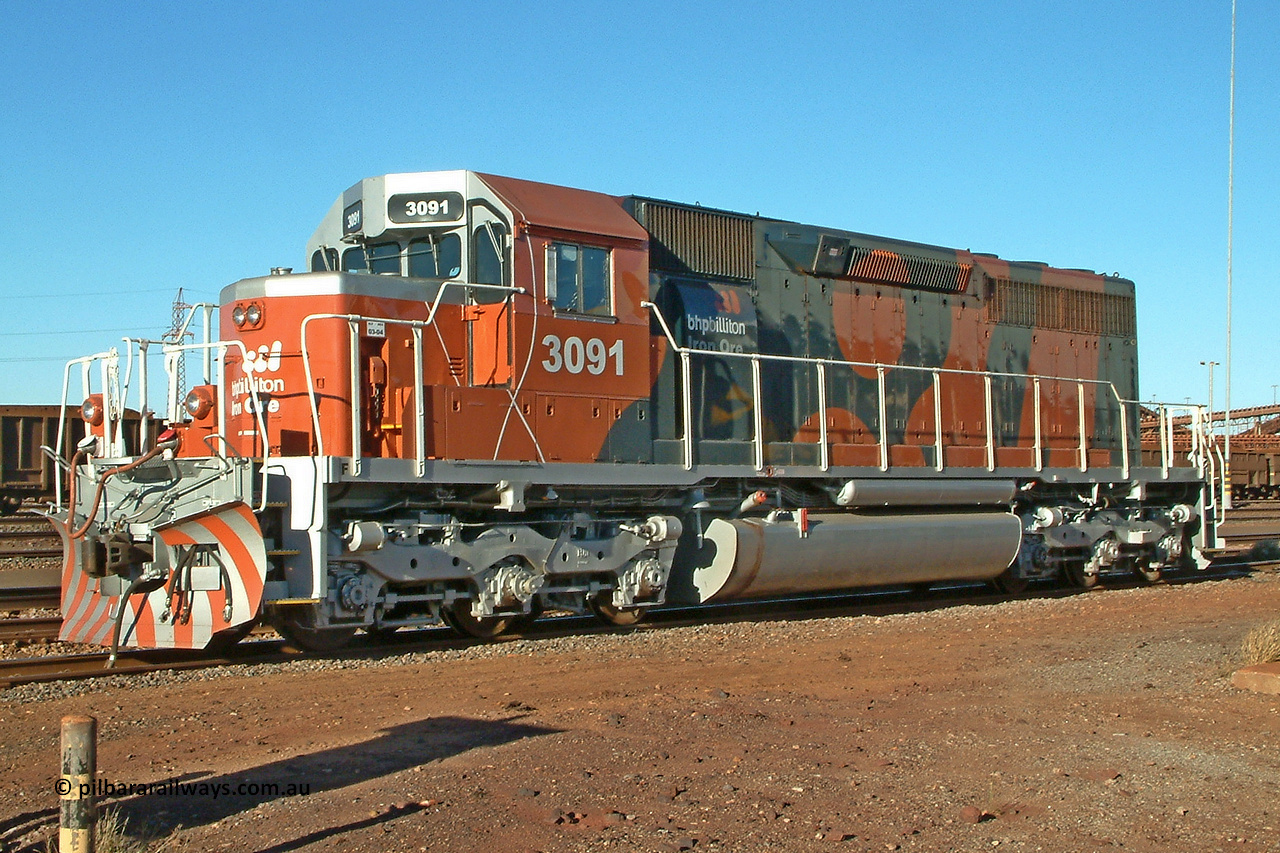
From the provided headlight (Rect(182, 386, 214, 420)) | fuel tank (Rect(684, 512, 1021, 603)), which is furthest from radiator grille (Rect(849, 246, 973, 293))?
headlight (Rect(182, 386, 214, 420))

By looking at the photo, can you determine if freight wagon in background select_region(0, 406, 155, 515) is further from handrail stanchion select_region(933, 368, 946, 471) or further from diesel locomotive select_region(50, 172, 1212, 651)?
handrail stanchion select_region(933, 368, 946, 471)

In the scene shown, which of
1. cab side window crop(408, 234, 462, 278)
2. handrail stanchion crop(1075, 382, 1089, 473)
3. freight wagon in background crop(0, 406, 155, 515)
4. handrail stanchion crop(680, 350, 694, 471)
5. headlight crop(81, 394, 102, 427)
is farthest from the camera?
freight wagon in background crop(0, 406, 155, 515)

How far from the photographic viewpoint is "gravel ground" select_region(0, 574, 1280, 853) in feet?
15.3

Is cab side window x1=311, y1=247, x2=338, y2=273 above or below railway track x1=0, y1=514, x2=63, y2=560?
above

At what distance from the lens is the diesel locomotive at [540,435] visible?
8.66 meters

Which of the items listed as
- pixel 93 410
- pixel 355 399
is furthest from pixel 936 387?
pixel 93 410

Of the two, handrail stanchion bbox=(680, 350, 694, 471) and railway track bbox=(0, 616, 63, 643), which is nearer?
railway track bbox=(0, 616, 63, 643)

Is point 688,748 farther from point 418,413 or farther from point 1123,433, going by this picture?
point 1123,433

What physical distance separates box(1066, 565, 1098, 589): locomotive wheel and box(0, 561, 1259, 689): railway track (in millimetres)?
217

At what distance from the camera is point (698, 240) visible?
11.6 metres

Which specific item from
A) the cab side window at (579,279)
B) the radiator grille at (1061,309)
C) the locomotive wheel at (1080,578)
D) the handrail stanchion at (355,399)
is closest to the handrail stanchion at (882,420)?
the radiator grille at (1061,309)

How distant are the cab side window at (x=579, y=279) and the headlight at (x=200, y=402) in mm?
2806

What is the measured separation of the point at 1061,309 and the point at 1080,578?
11.5ft

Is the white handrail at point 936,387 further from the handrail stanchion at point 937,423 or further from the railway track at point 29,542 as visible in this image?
the railway track at point 29,542
